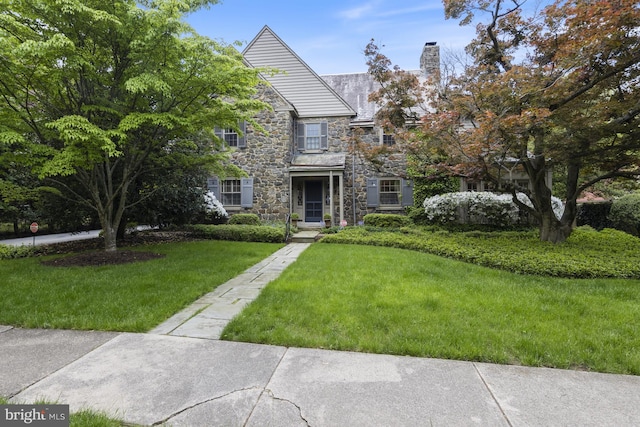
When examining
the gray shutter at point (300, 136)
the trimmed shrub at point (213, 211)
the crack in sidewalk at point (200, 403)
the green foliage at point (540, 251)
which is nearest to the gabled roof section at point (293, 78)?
the gray shutter at point (300, 136)

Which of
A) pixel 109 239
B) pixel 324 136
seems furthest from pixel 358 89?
pixel 109 239

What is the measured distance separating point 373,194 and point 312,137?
12.9 feet

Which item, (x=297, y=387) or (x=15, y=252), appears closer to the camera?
(x=297, y=387)

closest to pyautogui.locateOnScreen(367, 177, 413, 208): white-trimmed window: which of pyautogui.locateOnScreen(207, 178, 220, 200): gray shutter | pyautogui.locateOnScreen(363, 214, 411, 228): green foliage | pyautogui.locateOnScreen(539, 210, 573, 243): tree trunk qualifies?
pyautogui.locateOnScreen(363, 214, 411, 228): green foliage

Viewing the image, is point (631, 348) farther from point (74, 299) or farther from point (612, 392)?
point (74, 299)

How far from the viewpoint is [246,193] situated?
14.3 metres

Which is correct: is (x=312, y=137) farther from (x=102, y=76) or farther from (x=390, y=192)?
(x=102, y=76)

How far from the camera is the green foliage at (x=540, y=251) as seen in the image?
5.98m

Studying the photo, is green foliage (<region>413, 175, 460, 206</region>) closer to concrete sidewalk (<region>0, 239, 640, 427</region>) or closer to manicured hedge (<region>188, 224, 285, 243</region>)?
manicured hedge (<region>188, 224, 285, 243</region>)

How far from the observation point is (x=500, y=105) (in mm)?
7977


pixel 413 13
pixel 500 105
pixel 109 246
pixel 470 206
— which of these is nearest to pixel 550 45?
pixel 500 105

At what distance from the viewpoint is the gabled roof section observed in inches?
588

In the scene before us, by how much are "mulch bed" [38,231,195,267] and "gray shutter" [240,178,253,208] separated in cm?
322

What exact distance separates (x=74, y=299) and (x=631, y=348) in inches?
252
